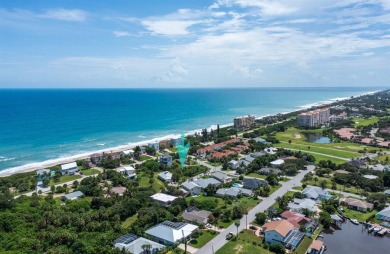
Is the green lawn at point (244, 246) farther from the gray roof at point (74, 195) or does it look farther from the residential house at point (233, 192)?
the gray roof at point (74, 195)

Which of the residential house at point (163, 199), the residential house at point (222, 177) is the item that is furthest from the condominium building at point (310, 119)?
the residential house at point (163, 199)

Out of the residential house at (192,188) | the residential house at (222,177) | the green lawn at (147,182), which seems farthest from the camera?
the residential house at (222,177)

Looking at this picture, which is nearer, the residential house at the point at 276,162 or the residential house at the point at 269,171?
the residential house at the point at 269,171

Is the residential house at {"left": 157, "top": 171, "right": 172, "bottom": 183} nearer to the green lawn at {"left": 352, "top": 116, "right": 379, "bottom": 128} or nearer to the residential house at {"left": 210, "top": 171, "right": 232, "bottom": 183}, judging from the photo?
the residential house at {"left": 210, "top": 171, "right": 232, "bottom": 183}

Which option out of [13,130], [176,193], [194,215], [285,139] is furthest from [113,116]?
[194,215]

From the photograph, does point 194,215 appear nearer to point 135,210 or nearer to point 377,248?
point 135,210

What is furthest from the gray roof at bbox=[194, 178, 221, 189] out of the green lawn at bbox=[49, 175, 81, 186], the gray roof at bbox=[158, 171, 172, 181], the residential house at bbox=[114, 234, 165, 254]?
the green lawn at bbox=[49, 175, 81, 186]
